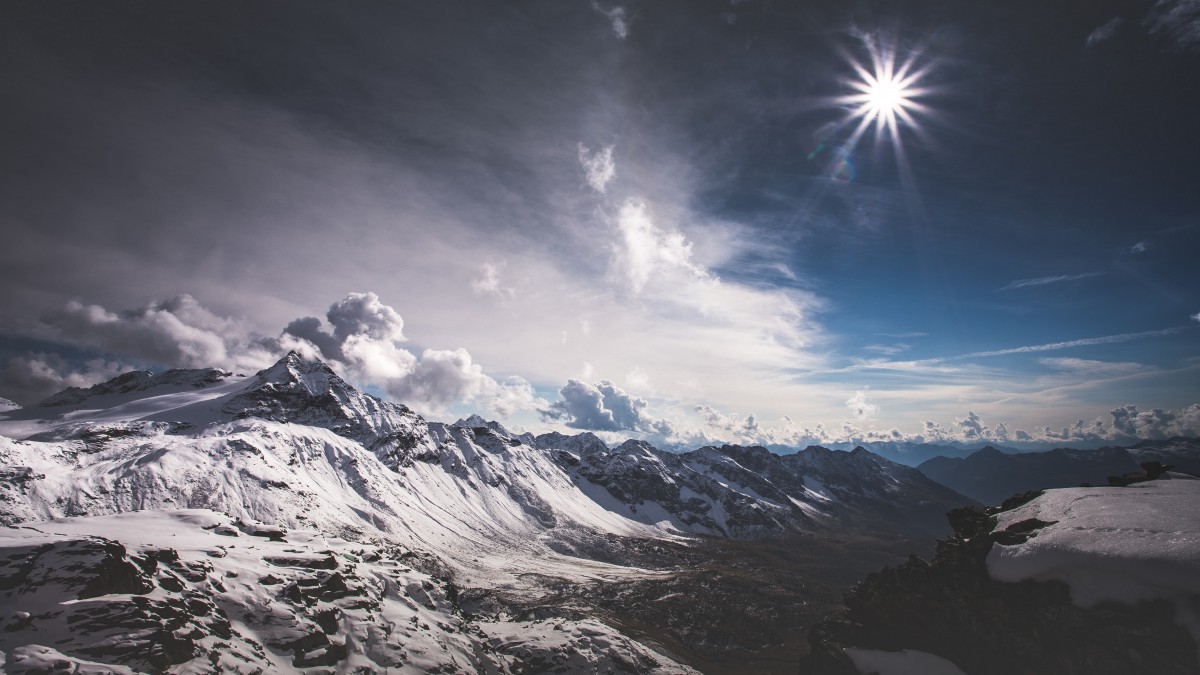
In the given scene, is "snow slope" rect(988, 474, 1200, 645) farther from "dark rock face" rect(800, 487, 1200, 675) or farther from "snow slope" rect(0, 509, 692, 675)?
"snow slope" rect(0, 509, 692, 675)

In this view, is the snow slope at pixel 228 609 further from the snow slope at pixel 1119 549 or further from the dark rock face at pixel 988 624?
the snow slope at pixel 1119 549

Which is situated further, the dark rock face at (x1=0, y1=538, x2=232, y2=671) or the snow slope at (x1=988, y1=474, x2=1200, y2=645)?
the dark rock face at (x1=0, y1=538, x2=232, y2=671)

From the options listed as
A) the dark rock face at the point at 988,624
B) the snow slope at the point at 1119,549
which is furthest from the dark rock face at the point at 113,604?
the snow slope at the point at 1119,549

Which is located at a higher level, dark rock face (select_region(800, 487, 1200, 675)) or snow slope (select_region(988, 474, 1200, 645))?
snow slope (select_region(988, 474, 1200, 645))

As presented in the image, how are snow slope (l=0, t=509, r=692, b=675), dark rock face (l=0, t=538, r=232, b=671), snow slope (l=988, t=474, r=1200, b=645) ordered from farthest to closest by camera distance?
snow slope (l=0, t=509, r=692, b=675) < dark rock face (l=0, t=538, r=232, b=671) < snow slope (l=988, t=474, r=1200, b=645)

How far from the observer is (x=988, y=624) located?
39.4m

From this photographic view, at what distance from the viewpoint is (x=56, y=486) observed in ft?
609

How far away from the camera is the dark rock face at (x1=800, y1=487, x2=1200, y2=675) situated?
30922 mm

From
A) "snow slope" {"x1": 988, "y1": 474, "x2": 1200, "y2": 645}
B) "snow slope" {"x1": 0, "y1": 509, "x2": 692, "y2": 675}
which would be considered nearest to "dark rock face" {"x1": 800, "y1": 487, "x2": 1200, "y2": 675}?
"snow slope" {"x1": 988, "y1": 474, "x2": 1200, "y2": 645}

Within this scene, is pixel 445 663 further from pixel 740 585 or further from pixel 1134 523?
pixel 740 585

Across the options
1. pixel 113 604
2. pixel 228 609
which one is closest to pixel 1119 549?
pixel 228 609

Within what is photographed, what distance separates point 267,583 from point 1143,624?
8064 cm

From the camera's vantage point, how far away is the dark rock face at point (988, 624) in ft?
101

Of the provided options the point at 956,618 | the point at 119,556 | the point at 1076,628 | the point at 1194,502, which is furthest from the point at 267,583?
the point at 1194,502
